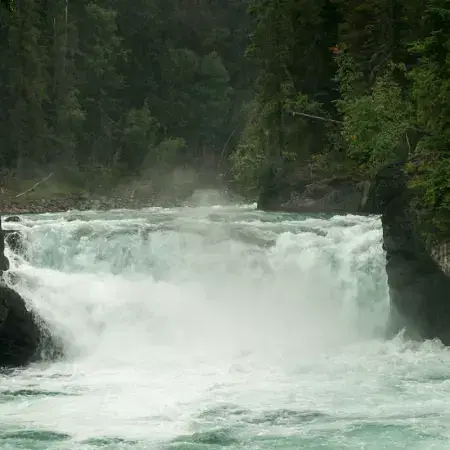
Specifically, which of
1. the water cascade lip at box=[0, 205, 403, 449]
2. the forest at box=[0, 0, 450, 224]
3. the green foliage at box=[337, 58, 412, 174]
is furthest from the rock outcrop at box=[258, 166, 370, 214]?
the water cascade lip at box=[0, 205, 403, 449]

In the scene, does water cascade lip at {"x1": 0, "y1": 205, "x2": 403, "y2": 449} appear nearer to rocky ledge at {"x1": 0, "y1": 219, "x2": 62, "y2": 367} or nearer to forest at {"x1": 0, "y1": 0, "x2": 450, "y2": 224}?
rocky ledge at {"x1": 0, "y1": 219, "x2": 62, "y2": 367}

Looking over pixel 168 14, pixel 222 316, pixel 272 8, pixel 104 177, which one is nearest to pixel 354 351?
pixel 222 316

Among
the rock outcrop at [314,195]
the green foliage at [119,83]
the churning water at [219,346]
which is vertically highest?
the green foliage at [119,83]

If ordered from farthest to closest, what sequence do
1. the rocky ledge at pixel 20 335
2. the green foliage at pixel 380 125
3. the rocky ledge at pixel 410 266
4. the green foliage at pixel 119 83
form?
the green foliage at pixel 119 83, the green foliage at pixel 380 125, the rocky ledge at pixel 410 266, the rocky ledge at pixel 20 335

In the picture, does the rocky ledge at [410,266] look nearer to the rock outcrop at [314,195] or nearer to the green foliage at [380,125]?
the green foliage at [380,125]

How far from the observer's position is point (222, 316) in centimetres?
1748

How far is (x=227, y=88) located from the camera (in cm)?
5931

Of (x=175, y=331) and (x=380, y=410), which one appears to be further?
(x=175, y=331)

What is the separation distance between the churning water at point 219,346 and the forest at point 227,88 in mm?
2970

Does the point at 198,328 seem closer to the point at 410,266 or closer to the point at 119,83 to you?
the point at 410,266

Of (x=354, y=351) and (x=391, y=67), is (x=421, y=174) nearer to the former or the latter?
(x=354, y=351)

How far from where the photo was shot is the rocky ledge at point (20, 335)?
1492 cm

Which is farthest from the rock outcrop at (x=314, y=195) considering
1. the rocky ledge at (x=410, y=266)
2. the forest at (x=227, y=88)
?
the rocky ledge at (x=410, y=266)

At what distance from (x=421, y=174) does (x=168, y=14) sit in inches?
1773
